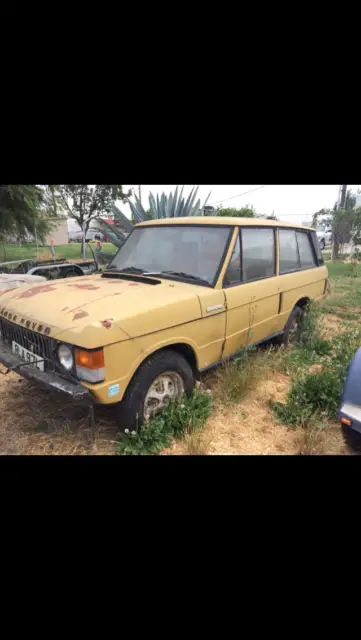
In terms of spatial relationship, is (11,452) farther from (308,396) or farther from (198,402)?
Answer: (308,396)

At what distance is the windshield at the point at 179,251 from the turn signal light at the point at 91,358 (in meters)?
1.40

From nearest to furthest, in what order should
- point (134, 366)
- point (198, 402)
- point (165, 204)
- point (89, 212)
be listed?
point (134, 366) < point (198, 402) < point (165, 204) < point (89, 212)

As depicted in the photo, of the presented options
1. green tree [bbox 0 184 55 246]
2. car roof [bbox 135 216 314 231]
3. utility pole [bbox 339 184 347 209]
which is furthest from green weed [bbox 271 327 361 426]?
utility pole [bbox 339 184 347 209]

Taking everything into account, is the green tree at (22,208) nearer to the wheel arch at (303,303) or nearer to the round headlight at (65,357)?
the wheel arch at (303,303)

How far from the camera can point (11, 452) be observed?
273 centimetres

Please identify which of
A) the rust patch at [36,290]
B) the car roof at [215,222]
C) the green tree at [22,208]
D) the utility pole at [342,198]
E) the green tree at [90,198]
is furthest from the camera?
the green tree at [90,198]

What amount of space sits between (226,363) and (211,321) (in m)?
0.63

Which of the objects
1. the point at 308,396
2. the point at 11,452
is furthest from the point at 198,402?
the point at 11,452

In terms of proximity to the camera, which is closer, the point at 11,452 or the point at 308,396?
the point at 11,452

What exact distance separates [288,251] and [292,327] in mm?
1072

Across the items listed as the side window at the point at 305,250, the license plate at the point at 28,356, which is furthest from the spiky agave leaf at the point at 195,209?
the license plate at the point at 28,356

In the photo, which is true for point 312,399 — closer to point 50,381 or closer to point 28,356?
point 50,381

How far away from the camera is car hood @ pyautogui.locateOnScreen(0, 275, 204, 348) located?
2375 mm

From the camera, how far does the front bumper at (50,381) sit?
2.34m
